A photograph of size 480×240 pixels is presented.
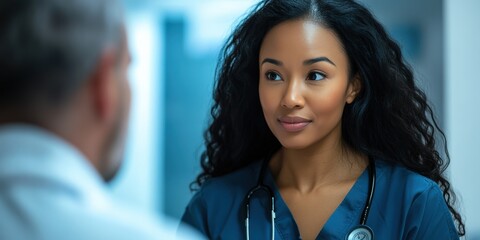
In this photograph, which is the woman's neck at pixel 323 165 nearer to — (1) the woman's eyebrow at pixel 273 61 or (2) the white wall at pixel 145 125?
(1) the woman's eyebrow at pixel 273 61

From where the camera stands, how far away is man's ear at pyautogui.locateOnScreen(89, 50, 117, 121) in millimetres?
763

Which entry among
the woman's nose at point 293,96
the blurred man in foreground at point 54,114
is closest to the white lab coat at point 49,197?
the blurred man in foreground at point 54,114

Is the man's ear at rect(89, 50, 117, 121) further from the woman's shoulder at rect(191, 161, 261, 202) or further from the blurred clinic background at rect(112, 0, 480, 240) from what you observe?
the blurred clinic background at rect(112, 0, 480, 240)

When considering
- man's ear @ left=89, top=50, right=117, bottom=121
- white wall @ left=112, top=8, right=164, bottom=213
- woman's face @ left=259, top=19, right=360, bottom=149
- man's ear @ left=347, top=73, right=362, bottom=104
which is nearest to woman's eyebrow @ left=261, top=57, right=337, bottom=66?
woman's face @ left=259, top=19, right=360, bottom=149

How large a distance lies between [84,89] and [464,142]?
1986 millimetres

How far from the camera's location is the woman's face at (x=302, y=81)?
144 cm

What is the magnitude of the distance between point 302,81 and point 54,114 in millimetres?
764

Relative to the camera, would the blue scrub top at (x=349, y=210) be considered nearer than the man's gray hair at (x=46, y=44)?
No

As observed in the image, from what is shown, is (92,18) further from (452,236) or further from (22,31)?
(452,236)

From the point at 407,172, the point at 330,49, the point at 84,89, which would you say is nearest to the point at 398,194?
the point at 407,172

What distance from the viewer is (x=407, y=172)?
1544 millimetres

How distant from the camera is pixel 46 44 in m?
0.72

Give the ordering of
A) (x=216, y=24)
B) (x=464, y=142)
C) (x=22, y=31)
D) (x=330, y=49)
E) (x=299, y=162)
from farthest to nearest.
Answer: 1. (x=216, y=24)
2. (x=464, y=142)
3. (x=299, y=162)
4. (x=330, y=49)
5. (x=22, y=31)

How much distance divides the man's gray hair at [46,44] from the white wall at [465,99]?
1.97 meters
